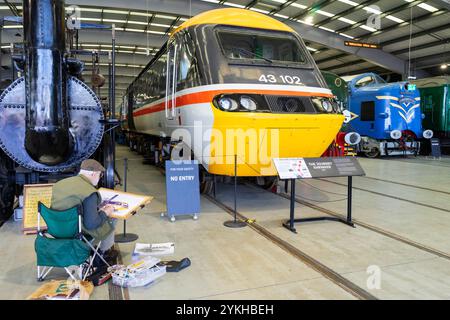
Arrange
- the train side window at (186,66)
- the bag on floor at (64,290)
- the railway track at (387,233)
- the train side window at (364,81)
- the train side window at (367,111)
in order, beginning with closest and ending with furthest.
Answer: the bag on floor at (64,290) < the railway track at (387,233) < the train side window at (186,66) < the train side window at (367,111) < the train side window at (364,81)

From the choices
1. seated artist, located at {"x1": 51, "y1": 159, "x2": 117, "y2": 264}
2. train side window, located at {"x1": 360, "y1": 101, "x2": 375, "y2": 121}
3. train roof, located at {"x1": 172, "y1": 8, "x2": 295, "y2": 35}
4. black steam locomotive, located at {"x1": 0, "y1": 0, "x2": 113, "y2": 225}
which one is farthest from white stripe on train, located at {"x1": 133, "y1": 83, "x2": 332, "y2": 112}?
train side window, located at {"x1": 360, "y1": 101, "x2": 375, "y2": 121}

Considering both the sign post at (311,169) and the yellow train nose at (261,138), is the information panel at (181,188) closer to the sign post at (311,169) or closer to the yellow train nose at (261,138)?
the yellow train nose at (261,138)

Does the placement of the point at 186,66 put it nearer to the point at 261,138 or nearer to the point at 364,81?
the point at 261,138

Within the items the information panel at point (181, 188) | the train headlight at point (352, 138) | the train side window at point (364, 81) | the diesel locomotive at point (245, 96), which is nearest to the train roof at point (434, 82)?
the train side window at point (364, 81)

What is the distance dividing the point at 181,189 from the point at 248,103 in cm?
150

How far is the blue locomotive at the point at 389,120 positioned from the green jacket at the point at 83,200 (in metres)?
12.5

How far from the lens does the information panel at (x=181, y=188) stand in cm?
511

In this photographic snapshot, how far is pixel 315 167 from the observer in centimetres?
473

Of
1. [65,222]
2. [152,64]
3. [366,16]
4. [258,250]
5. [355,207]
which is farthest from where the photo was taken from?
[366,16]

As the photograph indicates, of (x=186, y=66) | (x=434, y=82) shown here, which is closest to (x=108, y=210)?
(x=186, y=66)

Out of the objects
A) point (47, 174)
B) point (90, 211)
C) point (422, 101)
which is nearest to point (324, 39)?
A: point (422, 101)

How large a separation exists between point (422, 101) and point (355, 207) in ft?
40.5
